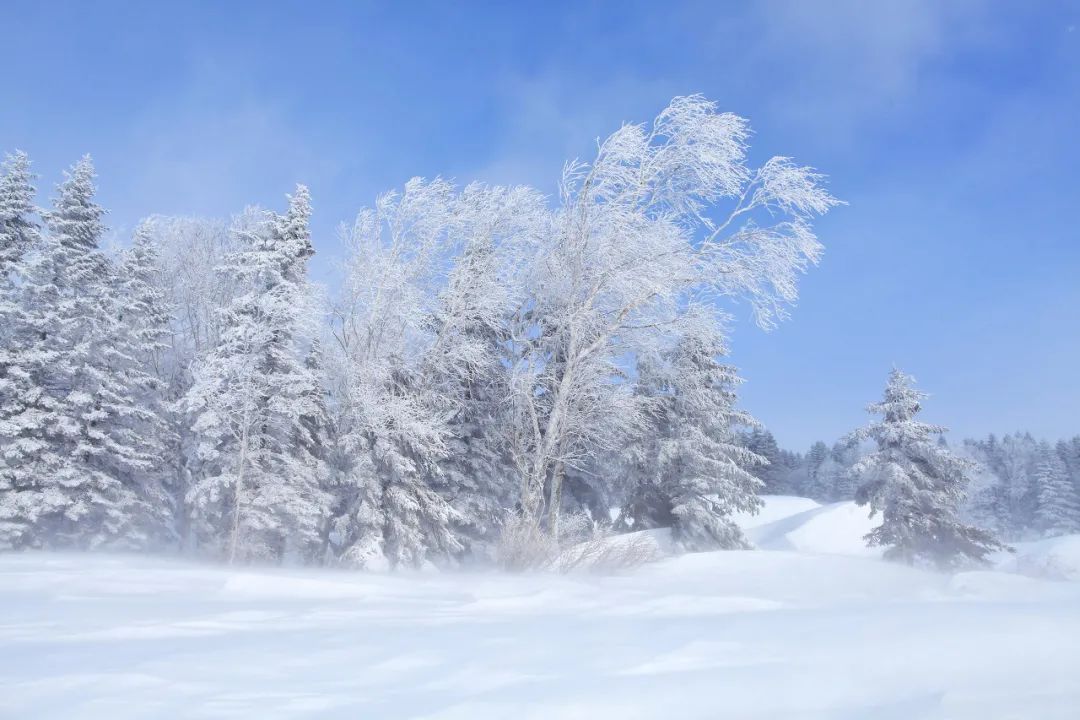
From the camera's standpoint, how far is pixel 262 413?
15.4 metres

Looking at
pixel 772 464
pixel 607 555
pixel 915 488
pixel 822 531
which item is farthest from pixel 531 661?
pixel 772 464

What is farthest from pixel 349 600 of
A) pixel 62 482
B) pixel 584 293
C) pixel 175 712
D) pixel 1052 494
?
pixel 1052 494

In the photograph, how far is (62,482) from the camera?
1477 centimetres

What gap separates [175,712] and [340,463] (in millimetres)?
14542

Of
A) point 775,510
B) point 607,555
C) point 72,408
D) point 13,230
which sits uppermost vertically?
point 13,230

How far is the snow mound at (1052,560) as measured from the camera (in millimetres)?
15898

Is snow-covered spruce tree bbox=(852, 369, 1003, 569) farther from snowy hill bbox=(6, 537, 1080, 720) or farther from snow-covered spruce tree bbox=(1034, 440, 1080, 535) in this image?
snow-covered spruce tree bbox=(1034, 440, 1080, 535)

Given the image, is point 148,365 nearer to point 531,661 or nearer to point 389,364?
point 389,364

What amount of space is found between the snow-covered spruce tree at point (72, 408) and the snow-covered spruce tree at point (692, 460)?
1457 centimetres

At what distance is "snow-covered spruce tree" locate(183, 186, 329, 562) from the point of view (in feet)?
47.6

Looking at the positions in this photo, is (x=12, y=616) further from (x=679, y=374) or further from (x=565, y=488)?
(x=679, y=374)

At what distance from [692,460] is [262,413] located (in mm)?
13175

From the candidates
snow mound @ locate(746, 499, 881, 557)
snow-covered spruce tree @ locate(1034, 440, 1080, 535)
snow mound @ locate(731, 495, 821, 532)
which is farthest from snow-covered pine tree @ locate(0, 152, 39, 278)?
snow-covered spruce tree @ locate(1034, 440, 1080, 535)

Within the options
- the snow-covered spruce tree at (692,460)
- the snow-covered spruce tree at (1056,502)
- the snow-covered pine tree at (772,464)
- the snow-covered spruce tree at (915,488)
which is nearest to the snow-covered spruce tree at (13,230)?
the snow-covered spruce tree at (692,460)
